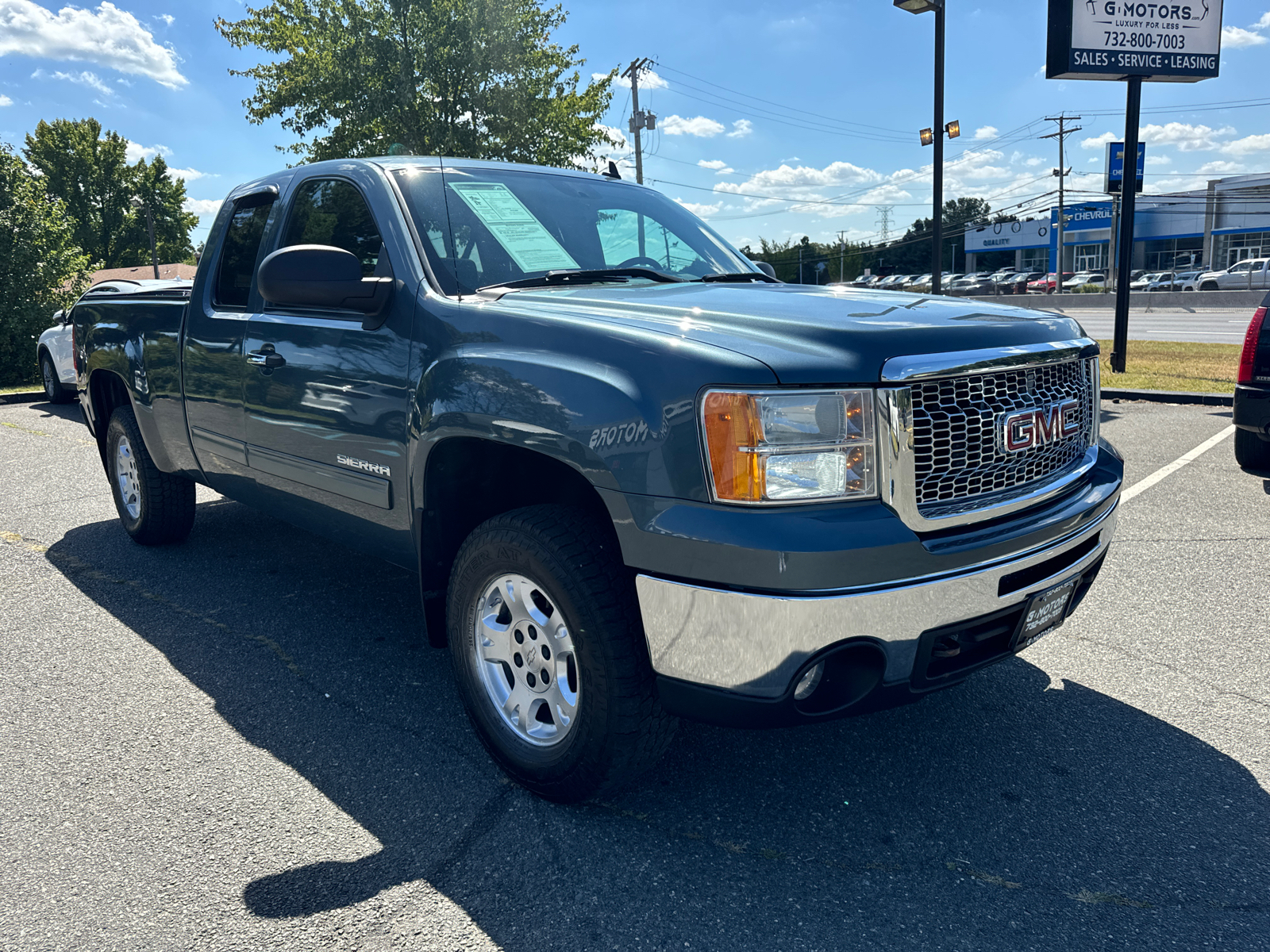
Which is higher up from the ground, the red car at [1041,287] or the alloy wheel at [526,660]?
the alloy wheel at [526,660]

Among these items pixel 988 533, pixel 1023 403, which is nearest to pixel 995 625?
pixel 988 533

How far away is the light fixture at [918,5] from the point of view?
13.2 m

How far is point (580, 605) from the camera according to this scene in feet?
7.90

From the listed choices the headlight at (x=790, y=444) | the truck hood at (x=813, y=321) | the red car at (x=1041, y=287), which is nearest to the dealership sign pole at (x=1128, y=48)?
the truck hood at (x=813, y=321)

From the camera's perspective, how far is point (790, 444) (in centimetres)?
219

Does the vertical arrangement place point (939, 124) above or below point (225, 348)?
above

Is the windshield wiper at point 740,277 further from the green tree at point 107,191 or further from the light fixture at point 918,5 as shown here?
the green tree at point 107,191

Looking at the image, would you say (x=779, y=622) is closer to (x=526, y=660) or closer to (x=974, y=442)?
(x=974, y=442)

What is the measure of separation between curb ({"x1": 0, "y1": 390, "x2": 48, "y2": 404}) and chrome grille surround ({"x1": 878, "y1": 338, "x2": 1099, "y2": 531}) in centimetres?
1428

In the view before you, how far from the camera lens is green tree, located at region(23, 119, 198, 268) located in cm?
5862

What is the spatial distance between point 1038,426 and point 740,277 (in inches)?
61.4

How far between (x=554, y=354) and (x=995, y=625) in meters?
1.37

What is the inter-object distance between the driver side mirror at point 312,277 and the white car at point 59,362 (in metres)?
10.9

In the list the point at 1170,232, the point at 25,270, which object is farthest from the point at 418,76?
the point at 1170,232
